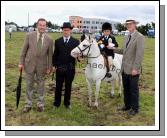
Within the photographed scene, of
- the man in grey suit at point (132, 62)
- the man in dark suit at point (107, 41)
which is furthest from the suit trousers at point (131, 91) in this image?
the man in dark suit at point (107, 41)

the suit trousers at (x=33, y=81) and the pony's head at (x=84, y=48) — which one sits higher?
the pony's head at (x=84, y=48)

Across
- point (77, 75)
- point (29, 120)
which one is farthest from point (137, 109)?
point (77, 75)

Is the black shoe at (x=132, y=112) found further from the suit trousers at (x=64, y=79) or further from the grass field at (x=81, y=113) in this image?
the suit trousers at (x=64, y=79)

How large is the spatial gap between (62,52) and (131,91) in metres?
2.08

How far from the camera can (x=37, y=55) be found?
29.8 feet

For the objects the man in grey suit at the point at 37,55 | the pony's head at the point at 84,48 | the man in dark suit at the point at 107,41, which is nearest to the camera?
the man in grey suit at the point at 37,55

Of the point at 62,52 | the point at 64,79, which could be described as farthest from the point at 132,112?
the point at 62,52

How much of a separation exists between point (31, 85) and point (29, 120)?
961 mm

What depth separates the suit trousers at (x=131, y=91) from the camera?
933 centimetres

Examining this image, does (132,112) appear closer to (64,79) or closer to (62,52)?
(64,79)

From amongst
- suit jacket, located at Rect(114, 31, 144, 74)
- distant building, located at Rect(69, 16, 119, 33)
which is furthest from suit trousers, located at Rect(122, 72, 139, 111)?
distant building, located at Rect(69, 16, 119, 33)

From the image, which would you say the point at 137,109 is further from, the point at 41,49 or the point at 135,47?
the point at 41,49

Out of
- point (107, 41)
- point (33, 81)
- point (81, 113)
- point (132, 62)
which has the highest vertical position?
point (107, 41)

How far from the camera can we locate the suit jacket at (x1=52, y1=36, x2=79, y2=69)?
9.30m
